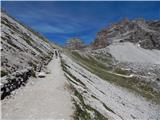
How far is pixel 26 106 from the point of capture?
23.6 m

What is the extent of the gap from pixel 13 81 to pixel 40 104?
548 cm

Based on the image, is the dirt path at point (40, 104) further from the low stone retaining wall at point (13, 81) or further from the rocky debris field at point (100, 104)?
the rocky debris field at point (100, 104)

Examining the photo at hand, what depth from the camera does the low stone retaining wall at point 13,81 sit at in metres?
25.1

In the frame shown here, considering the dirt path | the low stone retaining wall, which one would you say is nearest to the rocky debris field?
the dirt path

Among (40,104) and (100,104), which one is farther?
(100,104)

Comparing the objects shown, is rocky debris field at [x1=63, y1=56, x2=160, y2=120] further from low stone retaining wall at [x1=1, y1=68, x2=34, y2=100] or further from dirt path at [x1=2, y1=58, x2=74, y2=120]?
low stone retaining wall at [x1=1, y1=68, x2=34, y2=100]

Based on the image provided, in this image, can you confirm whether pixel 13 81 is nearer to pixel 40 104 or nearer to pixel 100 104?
pixel 40 104

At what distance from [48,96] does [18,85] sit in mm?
4796

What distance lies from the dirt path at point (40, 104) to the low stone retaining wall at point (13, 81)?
72cm

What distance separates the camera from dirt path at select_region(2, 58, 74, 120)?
69.8 feet

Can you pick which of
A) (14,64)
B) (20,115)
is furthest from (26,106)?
(14,64)

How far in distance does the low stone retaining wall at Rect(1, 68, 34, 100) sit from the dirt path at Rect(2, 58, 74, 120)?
0.72 metres

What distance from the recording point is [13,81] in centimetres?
2767

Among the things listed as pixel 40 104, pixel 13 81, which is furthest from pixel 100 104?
pixel 40 104
